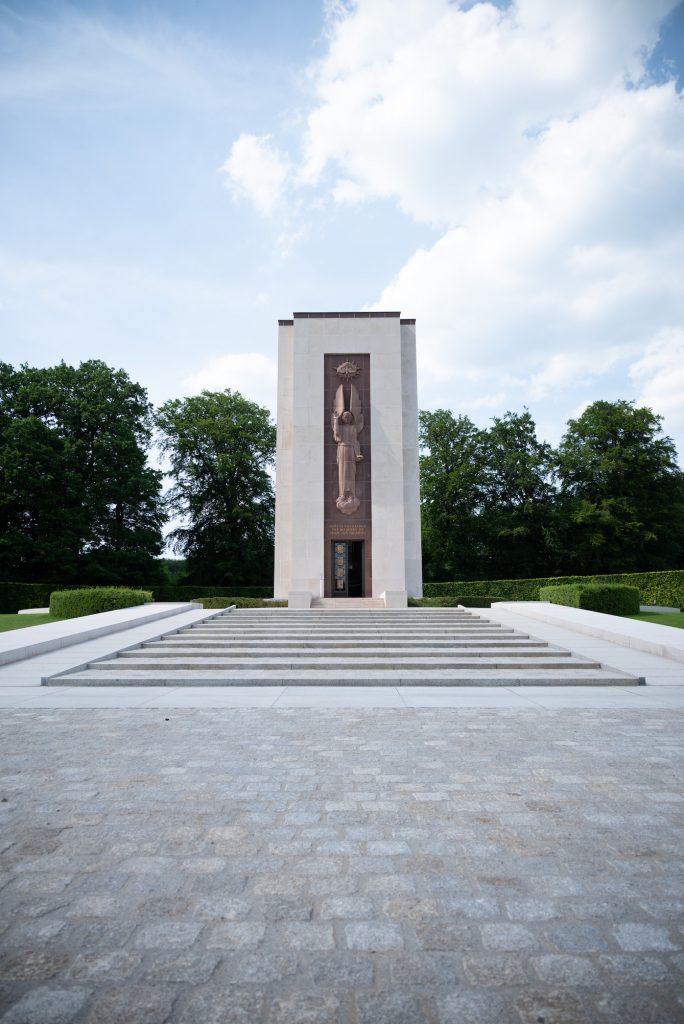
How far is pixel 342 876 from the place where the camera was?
2947 mm

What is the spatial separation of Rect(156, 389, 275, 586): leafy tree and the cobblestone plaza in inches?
1174

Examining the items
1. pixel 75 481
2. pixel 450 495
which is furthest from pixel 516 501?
pixel 75 481

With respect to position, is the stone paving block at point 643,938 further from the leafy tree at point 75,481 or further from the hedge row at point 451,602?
the leafy tree at point 75,481

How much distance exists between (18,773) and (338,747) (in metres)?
2.60

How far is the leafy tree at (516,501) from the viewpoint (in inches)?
1465

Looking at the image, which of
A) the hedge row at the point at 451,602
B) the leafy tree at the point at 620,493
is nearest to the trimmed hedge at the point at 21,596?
the hedge row at the point at 451,602

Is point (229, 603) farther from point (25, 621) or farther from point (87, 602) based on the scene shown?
point (25, 621)

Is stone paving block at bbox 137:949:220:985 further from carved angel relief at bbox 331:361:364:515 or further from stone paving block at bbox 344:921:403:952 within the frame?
carved angel relief at bbox 331:361:364:515

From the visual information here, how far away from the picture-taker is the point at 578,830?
3.46 metres

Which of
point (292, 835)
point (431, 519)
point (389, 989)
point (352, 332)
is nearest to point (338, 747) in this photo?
point (292, 835)

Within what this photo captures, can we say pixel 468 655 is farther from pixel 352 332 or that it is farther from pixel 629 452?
pixel 629 452

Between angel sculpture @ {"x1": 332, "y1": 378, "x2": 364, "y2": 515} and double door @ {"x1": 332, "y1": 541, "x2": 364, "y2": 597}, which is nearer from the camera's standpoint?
double door @ {"x1": 332, "y1": 541, "x2": 364, "y2": 597}

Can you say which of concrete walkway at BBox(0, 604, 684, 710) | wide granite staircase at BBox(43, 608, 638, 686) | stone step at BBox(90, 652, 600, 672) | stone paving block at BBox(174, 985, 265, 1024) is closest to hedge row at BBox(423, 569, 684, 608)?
wide granite staircase at BBox(43, 608, 638, 686)

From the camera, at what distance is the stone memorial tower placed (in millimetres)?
25578
